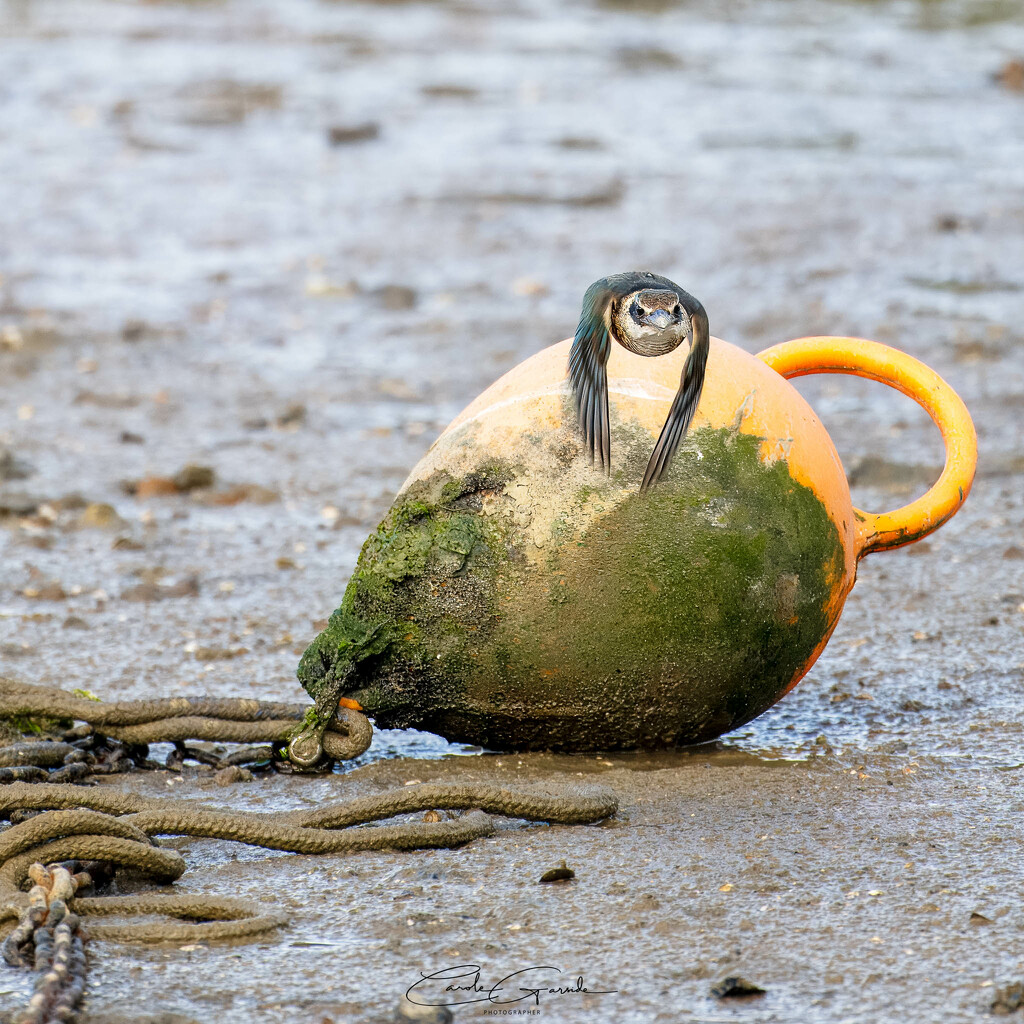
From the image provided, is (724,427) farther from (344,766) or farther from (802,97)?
(802,97)

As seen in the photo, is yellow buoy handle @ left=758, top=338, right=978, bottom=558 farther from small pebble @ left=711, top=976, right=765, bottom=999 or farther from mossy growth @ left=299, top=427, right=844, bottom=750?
small pebble @ left=711, top=976, right=765, bottom=999

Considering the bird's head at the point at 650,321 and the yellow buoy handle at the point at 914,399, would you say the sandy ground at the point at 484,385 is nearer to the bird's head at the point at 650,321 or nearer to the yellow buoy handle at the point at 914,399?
the yellow buoy handle at the point at 914,399

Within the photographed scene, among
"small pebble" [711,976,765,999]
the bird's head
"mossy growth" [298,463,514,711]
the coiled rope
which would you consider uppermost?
the bird's head

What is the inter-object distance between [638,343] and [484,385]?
3638mm

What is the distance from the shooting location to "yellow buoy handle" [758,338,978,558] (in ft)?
11.3

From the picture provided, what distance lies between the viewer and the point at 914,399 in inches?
140

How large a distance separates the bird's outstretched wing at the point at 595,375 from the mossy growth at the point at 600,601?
49mm

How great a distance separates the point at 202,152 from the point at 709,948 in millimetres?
9511

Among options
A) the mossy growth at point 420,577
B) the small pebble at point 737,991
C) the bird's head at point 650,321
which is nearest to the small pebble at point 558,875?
the small pebble at point 737,991

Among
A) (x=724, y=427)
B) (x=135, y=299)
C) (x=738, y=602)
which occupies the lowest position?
(x=135, y=299)

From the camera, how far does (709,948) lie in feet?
8.11

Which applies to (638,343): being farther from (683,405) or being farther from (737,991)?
(737,991)

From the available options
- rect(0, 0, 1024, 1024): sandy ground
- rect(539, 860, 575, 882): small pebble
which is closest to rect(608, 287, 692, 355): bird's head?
rect(0, 0, 1024, 1024): sandy ground

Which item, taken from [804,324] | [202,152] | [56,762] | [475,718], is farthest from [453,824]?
[202,152]
